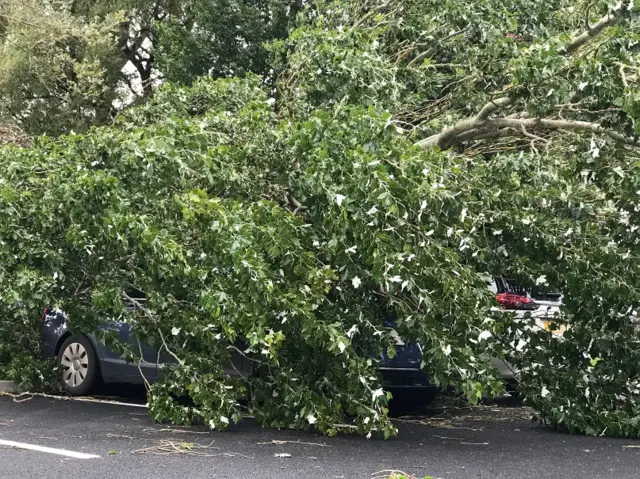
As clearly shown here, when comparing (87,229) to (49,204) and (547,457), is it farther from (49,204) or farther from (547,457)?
(547,457)

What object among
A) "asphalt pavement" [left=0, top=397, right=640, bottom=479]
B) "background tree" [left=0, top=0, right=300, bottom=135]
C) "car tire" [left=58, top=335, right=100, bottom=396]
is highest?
"background tree" [left=0, top=0, right=300, bottom=135]

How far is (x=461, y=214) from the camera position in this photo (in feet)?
21.0

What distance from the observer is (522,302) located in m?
8.61

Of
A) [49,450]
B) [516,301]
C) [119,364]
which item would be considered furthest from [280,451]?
[516,301]

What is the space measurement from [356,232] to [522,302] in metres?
3.04

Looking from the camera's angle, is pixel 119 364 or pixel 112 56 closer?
pixel 119 364

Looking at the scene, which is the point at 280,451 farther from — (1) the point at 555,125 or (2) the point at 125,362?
(1) the point at 555,125

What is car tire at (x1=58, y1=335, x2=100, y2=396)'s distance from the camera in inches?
364

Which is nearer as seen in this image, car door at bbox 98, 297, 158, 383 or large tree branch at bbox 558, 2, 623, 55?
large tree branch at bbox 558, 2, 623, 55

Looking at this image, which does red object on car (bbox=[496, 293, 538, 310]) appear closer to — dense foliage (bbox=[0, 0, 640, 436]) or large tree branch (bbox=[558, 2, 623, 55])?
dense foliage (bbox=[0, 0, 640, 436])

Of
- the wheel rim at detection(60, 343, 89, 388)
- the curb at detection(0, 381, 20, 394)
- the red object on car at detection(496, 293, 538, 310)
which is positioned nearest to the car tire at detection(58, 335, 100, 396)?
the wheel rim at detection(60, 343, 89, 388)

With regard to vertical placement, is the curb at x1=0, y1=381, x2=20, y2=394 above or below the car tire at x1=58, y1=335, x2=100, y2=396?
below

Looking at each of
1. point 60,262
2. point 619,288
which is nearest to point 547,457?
point 619,288

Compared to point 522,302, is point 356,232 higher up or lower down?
higher up
